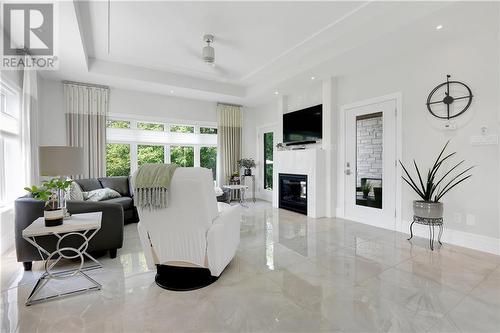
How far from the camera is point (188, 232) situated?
84.5 inches

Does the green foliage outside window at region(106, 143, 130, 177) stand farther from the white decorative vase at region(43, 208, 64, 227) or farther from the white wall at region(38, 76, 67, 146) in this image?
the white decorative vase at region(43, 208, 64, 227)

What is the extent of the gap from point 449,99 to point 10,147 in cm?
633

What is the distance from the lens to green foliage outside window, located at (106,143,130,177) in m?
5.55

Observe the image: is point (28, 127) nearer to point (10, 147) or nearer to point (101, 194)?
point (10, 147)

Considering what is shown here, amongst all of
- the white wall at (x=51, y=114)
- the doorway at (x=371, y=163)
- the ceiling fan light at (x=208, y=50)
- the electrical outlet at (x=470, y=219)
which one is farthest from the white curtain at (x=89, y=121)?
the electrical outlet at (x=470, y=219)

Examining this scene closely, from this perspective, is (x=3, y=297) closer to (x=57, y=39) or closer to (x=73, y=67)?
(x=57, y=39)

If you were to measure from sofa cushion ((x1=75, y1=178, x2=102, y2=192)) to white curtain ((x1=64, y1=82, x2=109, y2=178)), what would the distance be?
51 centimetres

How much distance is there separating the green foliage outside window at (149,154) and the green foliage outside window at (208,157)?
3.45ft

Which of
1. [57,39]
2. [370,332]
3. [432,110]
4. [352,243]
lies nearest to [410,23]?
[432,110]

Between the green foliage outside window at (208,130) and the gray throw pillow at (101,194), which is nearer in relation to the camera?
the gray throw pillow at (101,194)

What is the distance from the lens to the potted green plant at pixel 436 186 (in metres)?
3.11

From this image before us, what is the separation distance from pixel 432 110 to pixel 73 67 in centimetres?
580

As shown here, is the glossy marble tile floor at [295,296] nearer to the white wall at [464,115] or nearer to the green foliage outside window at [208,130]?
the white wall at [464,115]

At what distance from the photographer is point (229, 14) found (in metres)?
3.18
